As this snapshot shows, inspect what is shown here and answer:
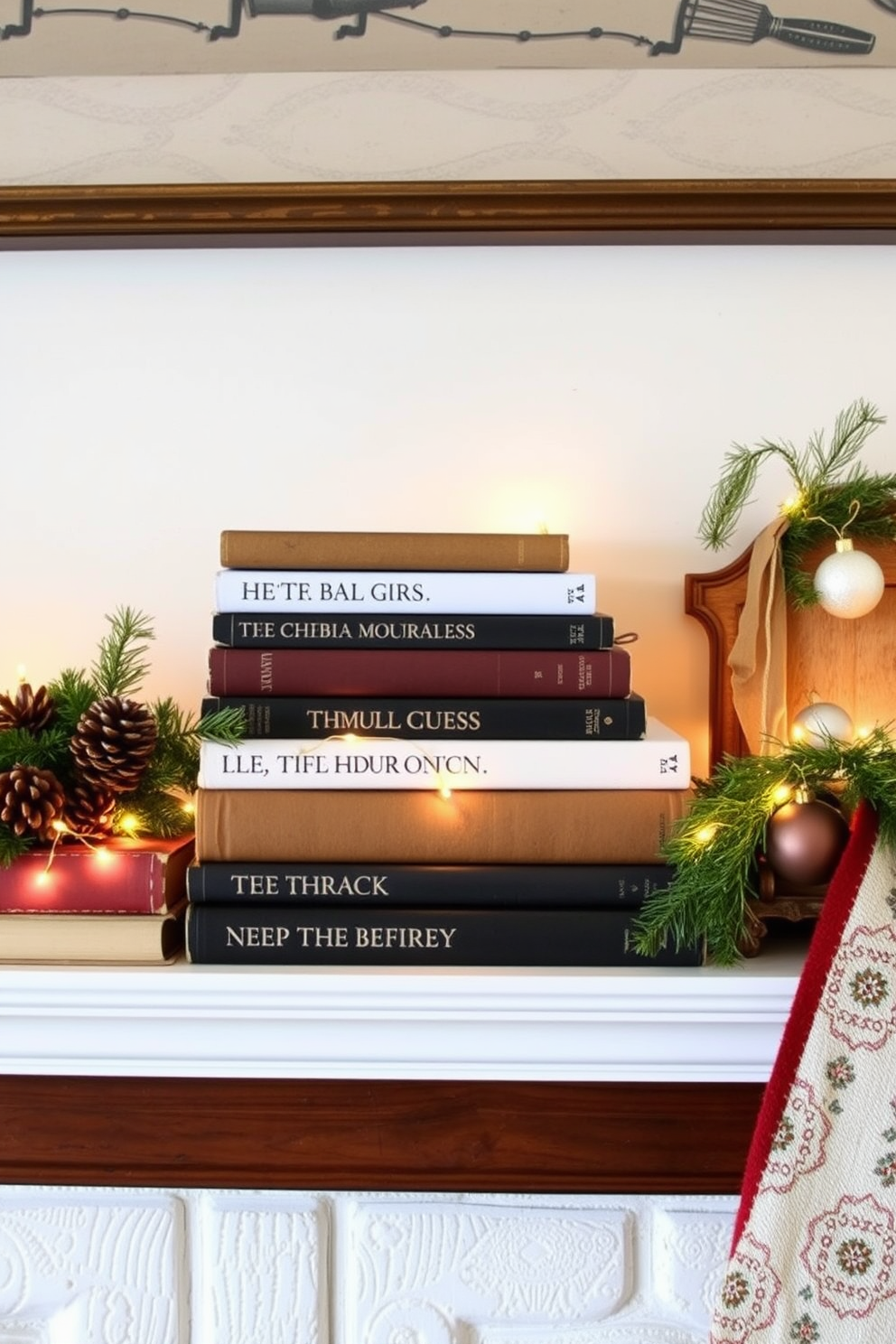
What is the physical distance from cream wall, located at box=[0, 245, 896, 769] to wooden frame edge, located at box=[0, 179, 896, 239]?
0.03m

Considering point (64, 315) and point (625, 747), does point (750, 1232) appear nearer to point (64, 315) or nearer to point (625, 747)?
point (625, 747)

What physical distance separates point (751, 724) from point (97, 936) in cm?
50

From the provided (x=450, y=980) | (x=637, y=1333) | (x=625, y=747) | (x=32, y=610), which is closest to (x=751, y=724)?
(x=625, y=747)

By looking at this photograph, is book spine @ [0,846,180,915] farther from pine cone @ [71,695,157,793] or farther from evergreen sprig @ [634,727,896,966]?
evergreen sprig @ [634,727,896,966]

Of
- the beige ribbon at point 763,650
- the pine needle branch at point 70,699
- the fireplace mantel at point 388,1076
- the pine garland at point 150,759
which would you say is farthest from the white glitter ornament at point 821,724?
the pine needle branch at point 70,699

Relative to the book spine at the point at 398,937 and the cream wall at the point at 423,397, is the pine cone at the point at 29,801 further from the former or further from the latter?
the cream wall at the point at 423,397

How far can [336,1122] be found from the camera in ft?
2.40

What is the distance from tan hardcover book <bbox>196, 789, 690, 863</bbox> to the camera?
0.66 metres

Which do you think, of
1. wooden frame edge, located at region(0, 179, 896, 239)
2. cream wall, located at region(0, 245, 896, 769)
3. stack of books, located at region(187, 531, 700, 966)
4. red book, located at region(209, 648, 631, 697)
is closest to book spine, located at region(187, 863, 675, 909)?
stack of books, located at region(187, 531, 700, 966)

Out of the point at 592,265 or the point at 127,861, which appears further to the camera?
the point at 592,265

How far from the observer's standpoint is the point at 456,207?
0.85 m

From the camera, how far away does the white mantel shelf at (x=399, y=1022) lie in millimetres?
637

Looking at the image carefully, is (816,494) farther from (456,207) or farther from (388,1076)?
(388,1076)

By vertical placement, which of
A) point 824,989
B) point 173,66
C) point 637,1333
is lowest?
point 637,1333
